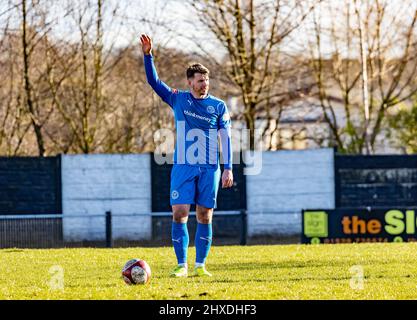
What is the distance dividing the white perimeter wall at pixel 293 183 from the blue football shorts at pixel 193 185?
44.4 feet

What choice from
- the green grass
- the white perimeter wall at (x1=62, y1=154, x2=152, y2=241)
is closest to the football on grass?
the green grass

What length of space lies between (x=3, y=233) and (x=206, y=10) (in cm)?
919

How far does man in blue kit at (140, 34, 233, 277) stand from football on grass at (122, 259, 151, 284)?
35.4 inches

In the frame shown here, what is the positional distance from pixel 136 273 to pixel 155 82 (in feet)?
6.95

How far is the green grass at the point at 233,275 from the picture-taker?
8.93 metres

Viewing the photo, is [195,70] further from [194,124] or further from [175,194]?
[175,194]

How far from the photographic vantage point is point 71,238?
2328 cm

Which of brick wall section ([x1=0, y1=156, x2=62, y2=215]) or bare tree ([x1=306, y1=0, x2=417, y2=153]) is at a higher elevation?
bare tree ([x1=306, y1=0, x2=417, y2=153])

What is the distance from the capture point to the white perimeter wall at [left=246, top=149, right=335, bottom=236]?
971 inches

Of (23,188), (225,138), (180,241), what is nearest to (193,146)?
(225,138)

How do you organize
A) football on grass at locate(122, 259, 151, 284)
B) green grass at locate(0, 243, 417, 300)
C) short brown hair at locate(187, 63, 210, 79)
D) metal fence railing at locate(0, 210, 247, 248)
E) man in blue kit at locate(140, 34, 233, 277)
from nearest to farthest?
green grass at locate(0, 243, 417, 300), football on grass at locate(122, 259, 151, 284), short brown hair at locate(187, 63, 210, 79), man in blue kit at locate(140, 34, 233, 277), metal fence railing at locate(0, 210, 247, 248)

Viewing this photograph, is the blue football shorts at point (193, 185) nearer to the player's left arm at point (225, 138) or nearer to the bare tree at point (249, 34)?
the player's left arm at point (225, 138)

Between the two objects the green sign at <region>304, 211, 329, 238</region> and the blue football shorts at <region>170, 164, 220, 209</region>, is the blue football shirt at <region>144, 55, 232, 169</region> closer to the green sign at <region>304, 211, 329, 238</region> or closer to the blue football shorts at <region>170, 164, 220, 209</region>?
the blue football shorts at <region>170, 164, 220, 209</region>
